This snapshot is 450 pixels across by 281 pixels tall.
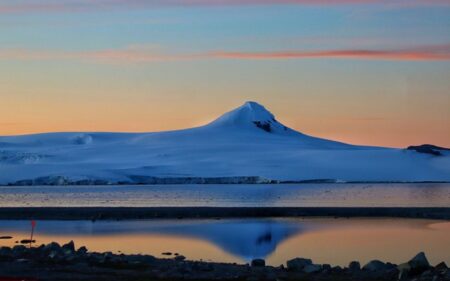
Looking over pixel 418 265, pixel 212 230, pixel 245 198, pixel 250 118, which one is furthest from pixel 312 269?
pixel 250 118

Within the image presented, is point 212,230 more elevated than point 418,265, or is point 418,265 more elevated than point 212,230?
point 212,230

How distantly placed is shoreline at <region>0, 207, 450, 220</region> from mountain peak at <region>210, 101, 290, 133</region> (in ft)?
328

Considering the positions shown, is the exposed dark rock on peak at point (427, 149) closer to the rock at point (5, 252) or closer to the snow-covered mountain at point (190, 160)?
the snow-covered mountain at point (190, 160)

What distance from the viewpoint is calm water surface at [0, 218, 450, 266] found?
983 inches

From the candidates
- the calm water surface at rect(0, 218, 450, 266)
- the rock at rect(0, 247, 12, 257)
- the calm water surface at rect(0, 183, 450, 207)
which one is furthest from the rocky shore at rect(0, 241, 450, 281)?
the calm water surface at rect(0, 183, 450, 207)

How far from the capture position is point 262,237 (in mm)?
30453

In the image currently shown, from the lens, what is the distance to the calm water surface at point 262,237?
25.0m

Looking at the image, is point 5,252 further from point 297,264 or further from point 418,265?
point 418,265

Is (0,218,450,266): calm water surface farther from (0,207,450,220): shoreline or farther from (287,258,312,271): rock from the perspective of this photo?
(0,207,450,220): shoreline

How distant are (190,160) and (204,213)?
239 ft

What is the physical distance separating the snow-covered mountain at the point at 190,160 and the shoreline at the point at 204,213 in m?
58.9

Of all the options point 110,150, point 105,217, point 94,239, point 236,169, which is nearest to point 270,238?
point 94,239

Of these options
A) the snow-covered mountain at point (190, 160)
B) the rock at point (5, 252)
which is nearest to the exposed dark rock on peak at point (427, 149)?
the snow-covered mountain at point (190, 160)

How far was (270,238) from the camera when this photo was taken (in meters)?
30.0
